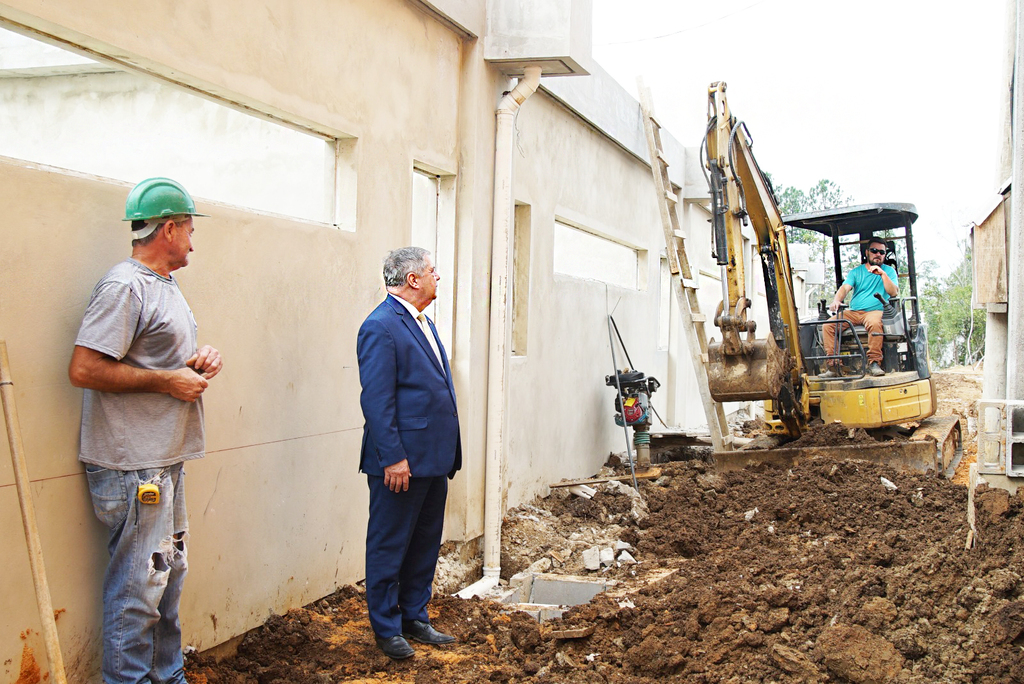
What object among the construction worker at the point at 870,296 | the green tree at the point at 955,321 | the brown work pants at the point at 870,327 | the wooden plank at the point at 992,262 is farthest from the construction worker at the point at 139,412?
the green tree at the point at 955,321

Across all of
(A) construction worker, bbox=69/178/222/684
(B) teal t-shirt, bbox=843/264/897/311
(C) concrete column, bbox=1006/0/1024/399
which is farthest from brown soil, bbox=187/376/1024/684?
(B) teal t-shirt, bbox=843/264/897/311

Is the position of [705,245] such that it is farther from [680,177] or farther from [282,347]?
[282,347]

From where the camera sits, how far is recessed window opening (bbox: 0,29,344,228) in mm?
3412

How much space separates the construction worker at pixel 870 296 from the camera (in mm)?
9680

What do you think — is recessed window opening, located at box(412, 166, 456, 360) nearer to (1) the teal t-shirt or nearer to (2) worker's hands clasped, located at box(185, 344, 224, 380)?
(2) worker's hands clasped, located at box(185, 344, 224, 380)

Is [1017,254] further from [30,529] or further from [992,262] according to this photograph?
[30,529]

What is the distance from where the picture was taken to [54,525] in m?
3.28

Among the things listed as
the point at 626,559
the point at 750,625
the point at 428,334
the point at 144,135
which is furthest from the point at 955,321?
the point at 144,135

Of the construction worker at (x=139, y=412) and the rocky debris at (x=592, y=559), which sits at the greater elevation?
the construction worker at (x=139, y=412)

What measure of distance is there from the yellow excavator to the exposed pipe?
8.33ft

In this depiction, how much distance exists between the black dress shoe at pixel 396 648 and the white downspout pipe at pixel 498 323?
198 centimetres

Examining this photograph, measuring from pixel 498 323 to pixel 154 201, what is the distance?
332cm

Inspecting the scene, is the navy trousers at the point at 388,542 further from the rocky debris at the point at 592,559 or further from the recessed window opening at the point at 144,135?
the rocky debris at the point at 592,559

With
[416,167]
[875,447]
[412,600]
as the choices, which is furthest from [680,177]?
[412,600]
